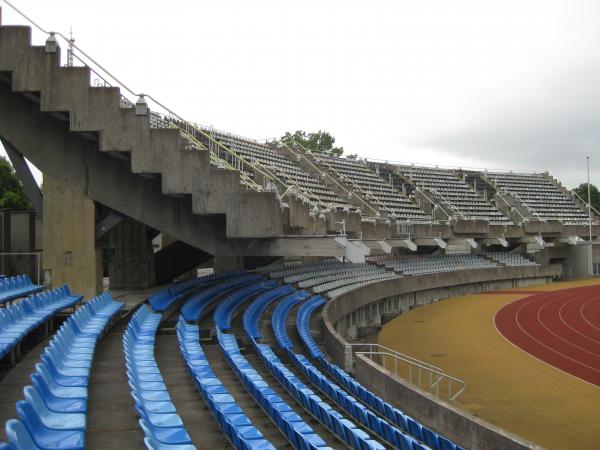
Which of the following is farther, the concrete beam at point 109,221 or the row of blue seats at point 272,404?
the concrete beam at point 109,221

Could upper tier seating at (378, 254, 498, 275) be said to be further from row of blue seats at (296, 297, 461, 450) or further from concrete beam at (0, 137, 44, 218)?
concrete beam at (0, 137, 44, 218)

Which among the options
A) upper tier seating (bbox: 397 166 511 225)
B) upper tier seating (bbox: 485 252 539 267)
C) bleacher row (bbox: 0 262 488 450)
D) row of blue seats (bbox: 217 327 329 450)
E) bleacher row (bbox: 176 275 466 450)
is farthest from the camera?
upper tier seating (bbox: 397 166 511 225)

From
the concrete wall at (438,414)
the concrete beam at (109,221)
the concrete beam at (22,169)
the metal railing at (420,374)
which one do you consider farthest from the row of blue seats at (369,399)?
the concrete beam at (22,169)

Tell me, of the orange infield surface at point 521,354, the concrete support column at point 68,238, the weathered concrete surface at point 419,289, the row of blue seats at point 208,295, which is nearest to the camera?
the orange infield surface at point 521,354

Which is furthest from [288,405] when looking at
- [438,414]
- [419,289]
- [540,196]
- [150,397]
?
[540,196]

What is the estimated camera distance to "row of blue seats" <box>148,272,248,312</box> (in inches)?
554

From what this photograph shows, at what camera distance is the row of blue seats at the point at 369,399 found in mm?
8023

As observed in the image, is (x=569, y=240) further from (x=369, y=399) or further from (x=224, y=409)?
(x=224, y=409)

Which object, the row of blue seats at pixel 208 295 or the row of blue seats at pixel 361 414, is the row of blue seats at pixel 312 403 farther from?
the row of blue seats at pixel 208 295

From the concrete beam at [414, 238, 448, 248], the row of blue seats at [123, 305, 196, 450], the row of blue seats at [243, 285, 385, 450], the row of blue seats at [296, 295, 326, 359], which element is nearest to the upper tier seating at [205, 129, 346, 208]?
the concrete beam at [414, 238, 448, 248]

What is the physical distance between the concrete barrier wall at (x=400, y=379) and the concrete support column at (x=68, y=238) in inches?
254

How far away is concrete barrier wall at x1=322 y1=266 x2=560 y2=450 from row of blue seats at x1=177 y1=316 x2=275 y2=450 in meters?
3.49

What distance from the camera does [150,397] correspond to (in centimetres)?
684

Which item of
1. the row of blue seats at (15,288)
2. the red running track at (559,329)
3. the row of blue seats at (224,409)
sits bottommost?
the red running track at (559,329)
